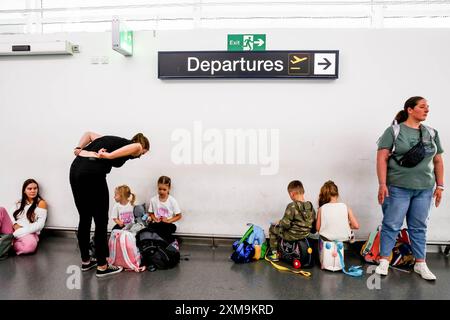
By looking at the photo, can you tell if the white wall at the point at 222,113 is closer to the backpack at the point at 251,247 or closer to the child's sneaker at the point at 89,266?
the backpack at the point at 251,247

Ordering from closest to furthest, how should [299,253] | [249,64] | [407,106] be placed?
[407,106], [299,253], [249,64]

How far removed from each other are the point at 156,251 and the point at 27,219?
178cm

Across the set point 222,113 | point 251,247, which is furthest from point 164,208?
point 222,113

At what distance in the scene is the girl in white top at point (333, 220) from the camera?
9.98 feet

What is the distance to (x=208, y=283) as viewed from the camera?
108 inches

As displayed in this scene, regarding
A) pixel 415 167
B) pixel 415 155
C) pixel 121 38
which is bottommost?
pixel 415 167

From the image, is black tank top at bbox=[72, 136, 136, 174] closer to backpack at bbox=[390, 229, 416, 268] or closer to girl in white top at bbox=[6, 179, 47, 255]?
girl in white top at bbox=[6, 179, 47, 255]

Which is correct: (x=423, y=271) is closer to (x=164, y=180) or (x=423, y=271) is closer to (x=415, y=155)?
(x=415, y=155)

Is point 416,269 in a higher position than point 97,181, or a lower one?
lower

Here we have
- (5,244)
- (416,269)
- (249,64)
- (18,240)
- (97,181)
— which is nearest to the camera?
(97,181)

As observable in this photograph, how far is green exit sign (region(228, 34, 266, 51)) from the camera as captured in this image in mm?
3607

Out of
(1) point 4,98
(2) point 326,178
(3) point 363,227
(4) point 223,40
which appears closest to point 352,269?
(3) point 363,227

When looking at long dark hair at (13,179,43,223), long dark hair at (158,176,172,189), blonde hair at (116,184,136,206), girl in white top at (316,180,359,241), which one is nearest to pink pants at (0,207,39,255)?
long dark hair at (13,179,43,223)

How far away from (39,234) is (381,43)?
475 cm
